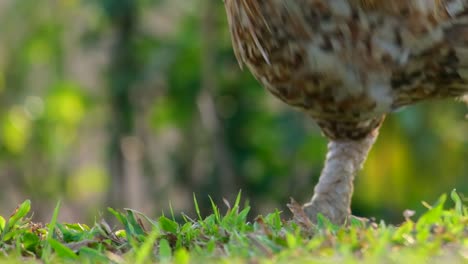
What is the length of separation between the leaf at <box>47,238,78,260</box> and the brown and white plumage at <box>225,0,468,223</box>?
0.88 m

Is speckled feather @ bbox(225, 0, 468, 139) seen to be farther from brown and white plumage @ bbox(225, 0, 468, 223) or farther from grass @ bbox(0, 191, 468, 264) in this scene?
grass @ bbox(0, 191, 468, 264)

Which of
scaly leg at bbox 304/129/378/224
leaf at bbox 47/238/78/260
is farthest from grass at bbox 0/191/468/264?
scaly leg at bbox 304/129/378/224

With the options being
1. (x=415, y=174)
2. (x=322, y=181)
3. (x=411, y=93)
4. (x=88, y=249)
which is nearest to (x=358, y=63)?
(x=411, y=93)

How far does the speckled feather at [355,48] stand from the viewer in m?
2.76

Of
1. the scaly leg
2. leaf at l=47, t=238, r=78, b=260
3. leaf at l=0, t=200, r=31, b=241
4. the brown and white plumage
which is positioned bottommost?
the scaly leg

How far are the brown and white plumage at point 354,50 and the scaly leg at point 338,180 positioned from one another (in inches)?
13.7

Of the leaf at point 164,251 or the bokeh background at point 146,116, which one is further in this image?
the bokeh background at point 146,116

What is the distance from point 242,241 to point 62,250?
1.33ft

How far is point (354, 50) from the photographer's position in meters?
2.81

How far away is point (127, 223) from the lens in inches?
104

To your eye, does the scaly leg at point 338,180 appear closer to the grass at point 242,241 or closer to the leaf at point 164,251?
the grass at point 242,241

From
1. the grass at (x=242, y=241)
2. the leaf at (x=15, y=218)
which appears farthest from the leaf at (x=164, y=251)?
the leaf at (x=15, y=218)

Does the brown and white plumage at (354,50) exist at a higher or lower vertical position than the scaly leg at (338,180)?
higher

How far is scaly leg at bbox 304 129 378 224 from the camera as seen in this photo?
328cm
